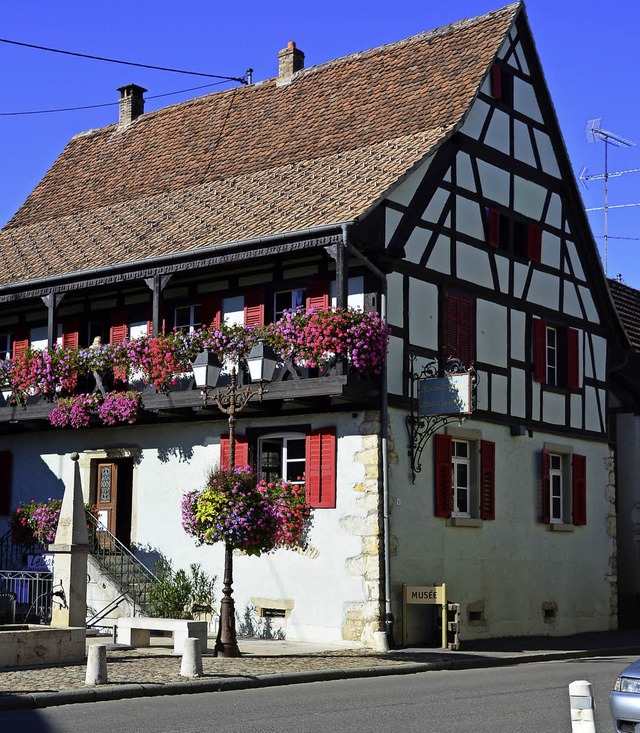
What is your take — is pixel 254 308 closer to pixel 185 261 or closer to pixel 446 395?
pixel 185 261

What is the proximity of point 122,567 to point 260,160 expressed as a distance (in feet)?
26.3

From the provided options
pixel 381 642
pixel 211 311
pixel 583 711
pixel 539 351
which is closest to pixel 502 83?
pixel 539 351

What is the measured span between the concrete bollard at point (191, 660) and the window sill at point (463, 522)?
738 cm

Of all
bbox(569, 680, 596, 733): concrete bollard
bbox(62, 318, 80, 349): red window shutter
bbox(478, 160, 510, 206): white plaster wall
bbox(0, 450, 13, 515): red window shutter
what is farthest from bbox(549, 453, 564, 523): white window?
bbox(569, 680, 596, 733): concrete bollard

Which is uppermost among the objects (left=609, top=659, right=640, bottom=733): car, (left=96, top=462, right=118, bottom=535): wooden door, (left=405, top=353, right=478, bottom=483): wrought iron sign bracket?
(left=405, top=353, right=478, bottom=483): wrought iron sign bracket

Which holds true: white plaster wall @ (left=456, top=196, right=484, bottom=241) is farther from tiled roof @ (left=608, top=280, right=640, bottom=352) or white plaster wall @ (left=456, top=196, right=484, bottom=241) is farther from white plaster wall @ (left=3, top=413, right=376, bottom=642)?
tiled roof @ (left=608, top=280, right=640, bottom=352)

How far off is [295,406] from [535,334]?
19.1 feet

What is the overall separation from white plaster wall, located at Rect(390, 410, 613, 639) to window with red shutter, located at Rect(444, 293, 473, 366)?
1.18 m

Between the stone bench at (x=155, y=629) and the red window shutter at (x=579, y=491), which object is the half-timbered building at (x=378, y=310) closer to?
the red window shutter at (x=579, y=491)

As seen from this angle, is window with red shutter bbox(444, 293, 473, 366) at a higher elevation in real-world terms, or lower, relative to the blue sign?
higher

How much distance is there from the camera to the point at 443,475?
20.2 metres

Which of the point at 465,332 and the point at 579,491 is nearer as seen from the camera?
the point at 465,332

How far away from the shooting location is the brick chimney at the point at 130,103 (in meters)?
29.2

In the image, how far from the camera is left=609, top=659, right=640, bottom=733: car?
8.61 m
